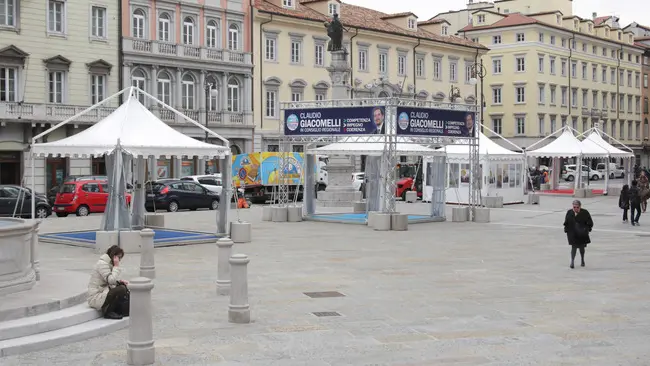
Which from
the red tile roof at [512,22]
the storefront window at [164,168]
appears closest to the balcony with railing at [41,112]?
the storefront window at [164,168]

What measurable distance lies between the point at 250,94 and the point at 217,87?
249 centimetres

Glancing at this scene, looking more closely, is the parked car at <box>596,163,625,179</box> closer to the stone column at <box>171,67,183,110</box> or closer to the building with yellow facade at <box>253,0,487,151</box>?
the building with yellow facade at <box>253,0,487,151</box>

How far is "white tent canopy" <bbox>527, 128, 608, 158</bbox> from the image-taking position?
46.8 metres

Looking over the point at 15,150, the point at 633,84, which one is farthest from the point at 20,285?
the point at 633,84

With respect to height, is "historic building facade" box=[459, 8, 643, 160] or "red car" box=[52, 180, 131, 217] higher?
"historic building facade" box=[459, 8, 643, 160]

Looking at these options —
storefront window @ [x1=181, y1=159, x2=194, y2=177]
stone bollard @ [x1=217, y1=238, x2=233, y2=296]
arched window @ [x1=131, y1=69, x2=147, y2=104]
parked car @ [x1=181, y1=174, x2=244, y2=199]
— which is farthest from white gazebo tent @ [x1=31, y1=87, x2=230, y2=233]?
storefront window @ [x1=181, y1=159, x2=194, y2=177]

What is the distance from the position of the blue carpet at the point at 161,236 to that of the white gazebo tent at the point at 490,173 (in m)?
17.3

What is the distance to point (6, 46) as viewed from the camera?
42250mm

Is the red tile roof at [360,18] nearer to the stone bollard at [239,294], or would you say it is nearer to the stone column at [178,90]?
the stone column at [178,90]

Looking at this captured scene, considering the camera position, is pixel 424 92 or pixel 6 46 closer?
pixel 6 46

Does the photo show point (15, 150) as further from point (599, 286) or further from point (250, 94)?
point (599, 286)

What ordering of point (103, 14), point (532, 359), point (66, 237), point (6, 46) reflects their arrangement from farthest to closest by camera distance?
point (103, 14)
point (6, 46)
point (66, 237)
point (532, 359)

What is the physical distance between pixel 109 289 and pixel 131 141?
32.9ft

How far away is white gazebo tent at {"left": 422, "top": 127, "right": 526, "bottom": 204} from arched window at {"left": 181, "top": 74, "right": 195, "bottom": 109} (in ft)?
50.1
